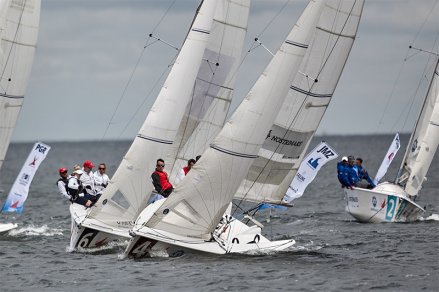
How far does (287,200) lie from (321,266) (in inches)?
155

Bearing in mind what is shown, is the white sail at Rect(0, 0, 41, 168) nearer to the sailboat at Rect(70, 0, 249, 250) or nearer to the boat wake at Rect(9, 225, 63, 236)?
the boat wake at Rect(9, 225, 63, 236)

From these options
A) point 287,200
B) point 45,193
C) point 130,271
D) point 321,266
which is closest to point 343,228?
point 287,200

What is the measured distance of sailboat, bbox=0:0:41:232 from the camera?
27.5m

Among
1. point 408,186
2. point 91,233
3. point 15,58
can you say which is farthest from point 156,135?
point 408,186

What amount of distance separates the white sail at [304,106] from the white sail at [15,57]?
22.7 ft

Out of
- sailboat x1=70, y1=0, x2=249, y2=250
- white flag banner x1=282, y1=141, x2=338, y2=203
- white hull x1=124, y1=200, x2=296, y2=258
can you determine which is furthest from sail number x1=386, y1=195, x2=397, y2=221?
sailboat x1=70, y1=0, x2=249, y2=250

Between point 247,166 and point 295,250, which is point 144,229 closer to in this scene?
point 247,166

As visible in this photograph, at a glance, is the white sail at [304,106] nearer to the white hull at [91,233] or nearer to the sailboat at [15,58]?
the white hull at [91,233]

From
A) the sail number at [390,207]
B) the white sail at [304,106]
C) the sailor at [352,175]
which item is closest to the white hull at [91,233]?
the white sail at [304,106]

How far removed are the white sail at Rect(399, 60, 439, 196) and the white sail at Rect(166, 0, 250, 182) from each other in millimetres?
7489

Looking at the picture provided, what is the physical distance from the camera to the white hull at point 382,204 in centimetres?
3083

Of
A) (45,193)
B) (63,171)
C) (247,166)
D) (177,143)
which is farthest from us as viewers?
(45,193)

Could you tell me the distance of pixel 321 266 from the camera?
2198 centimetres

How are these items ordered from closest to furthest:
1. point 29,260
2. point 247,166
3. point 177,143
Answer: point 247,166, point 29,260, point 177,143
